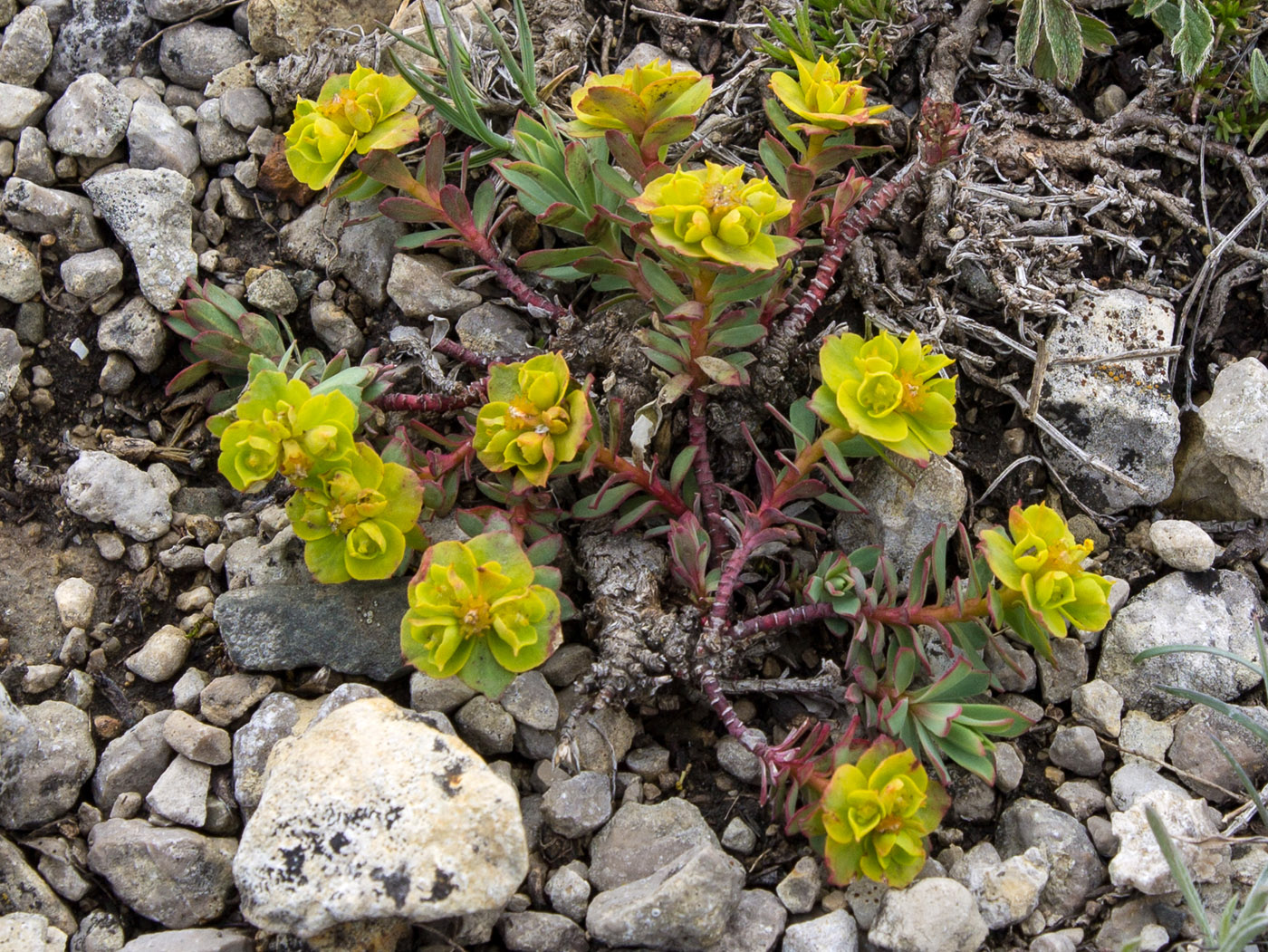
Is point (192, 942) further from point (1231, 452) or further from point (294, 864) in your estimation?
point (1231, 452)

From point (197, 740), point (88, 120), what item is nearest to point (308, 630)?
point (197, 740)

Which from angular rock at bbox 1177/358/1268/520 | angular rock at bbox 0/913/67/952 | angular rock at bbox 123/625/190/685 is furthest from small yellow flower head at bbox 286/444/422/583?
angular rock at bbox 1177/358/1268/520

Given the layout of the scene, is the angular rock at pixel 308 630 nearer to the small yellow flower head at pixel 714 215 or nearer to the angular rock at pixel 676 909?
the angular rock at pixel 676 909

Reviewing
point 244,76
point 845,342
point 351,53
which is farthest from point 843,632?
point 244,76

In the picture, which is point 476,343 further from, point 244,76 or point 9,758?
point 9,758

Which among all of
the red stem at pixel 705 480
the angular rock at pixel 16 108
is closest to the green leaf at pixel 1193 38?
the red stem at pixel 705 480
